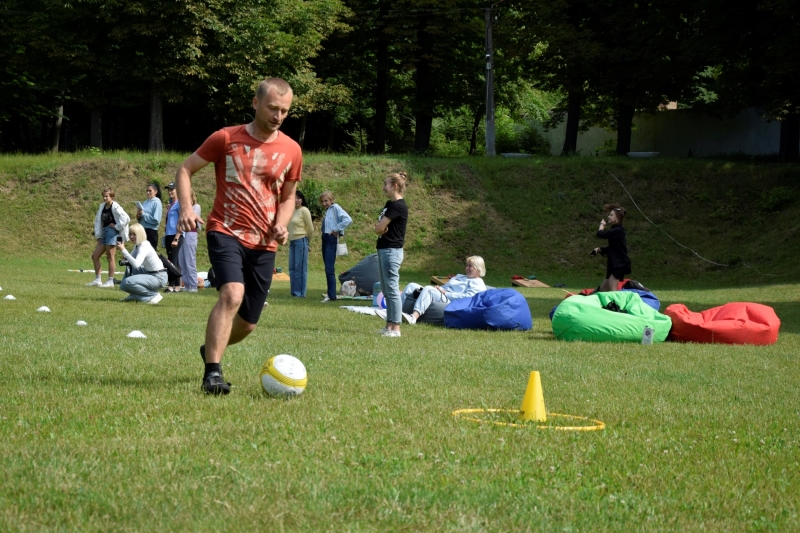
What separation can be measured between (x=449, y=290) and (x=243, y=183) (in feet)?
27.4

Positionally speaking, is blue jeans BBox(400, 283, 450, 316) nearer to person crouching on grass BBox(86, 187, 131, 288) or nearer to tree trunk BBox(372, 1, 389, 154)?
person crouching on grass BBox(86, 187, 131, 288)

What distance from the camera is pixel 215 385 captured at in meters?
6.39

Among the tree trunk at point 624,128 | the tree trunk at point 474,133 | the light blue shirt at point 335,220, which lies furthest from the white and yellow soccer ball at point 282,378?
the tree trunk at point 474,133

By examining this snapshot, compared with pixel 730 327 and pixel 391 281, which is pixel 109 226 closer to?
pixel 391 281

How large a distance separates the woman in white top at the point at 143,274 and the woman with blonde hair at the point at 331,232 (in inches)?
140

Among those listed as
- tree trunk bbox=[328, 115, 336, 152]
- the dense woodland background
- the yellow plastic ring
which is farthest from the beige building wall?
the yellow plastic ring

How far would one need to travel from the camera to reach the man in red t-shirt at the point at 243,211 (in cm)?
647

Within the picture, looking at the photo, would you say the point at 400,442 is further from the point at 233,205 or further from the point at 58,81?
the point at 58,81

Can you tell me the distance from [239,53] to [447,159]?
32.7ft

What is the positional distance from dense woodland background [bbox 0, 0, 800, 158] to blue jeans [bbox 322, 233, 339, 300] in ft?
64.8

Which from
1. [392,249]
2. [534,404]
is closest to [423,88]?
[392,249]

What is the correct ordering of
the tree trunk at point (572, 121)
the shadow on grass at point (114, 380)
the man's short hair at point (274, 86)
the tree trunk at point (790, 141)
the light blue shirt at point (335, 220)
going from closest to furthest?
1. the man's short hair at point (274, 86)
2. the shadow on grass at point (114, 380)
3. the light blue shirt at point (335, 220)
4. the tree trunk at point (790, 141)
5. the tree trunk at point (572, 121)

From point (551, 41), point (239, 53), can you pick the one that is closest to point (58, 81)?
point (239, 53)

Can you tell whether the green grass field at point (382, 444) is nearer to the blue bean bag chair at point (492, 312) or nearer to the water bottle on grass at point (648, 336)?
the water bottle on grass at point (648, 336)
